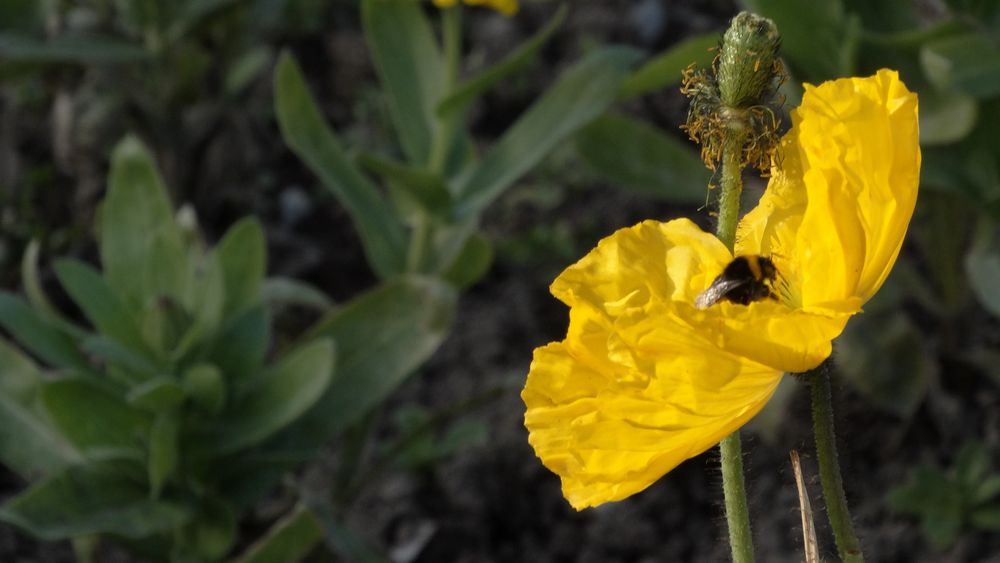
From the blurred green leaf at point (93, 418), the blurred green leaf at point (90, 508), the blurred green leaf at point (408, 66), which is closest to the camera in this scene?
the blurred green leaf at point (90, 508)

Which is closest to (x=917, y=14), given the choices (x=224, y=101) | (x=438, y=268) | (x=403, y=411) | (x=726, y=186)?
(x=438, y=268)

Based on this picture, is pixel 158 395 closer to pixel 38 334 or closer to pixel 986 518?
pixel 38 334

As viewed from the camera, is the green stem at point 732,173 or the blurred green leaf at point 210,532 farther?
the blurred green leaf at point 210,532

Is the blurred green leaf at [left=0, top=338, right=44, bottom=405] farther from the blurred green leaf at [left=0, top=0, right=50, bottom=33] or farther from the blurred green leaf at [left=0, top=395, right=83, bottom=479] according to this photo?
the blurred green leaf at [left=0, top=0, right=50, bottom=33]

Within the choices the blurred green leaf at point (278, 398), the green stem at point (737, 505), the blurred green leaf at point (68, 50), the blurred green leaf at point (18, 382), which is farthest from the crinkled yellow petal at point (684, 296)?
the blurred green leaf at point (68, 50)

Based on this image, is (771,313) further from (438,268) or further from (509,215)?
(509,215)

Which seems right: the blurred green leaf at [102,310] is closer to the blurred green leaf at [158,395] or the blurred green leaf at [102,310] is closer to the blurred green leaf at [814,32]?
the blurred green leaf at [158,395]
